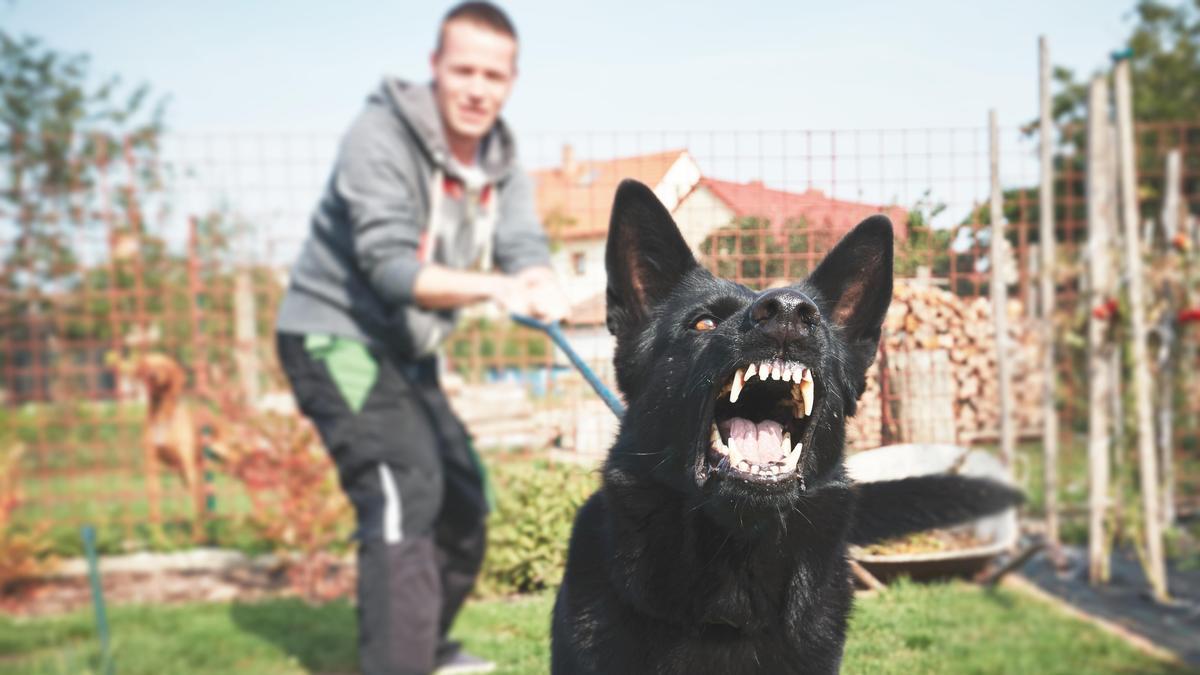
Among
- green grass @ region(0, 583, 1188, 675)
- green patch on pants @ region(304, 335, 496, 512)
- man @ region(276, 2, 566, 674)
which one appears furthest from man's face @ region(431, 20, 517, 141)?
green grass @ region(0, 583, 1188, 675)

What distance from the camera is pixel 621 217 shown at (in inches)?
61.3

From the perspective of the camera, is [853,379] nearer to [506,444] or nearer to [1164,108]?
[506,444]

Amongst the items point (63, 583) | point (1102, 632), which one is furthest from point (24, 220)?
point (1102, 632)

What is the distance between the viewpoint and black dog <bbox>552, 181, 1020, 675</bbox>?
1438 millimetres

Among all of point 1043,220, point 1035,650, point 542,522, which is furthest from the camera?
point 1043,220

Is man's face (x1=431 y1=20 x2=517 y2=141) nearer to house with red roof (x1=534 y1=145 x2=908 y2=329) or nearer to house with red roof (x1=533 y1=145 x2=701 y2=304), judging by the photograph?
house with red roof (x1=533 y1=145 x2=701 y2=304)

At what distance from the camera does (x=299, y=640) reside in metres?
4.64

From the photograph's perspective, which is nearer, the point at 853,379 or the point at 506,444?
the point at 853,379

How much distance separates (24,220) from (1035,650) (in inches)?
266

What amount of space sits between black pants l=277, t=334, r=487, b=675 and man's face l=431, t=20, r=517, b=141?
944 millimetres

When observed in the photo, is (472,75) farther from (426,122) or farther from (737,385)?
(737,385)

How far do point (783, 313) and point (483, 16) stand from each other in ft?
7.94

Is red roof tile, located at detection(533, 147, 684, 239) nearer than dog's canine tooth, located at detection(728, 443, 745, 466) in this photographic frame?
No

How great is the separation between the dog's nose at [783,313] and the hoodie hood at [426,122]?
7.54ft
